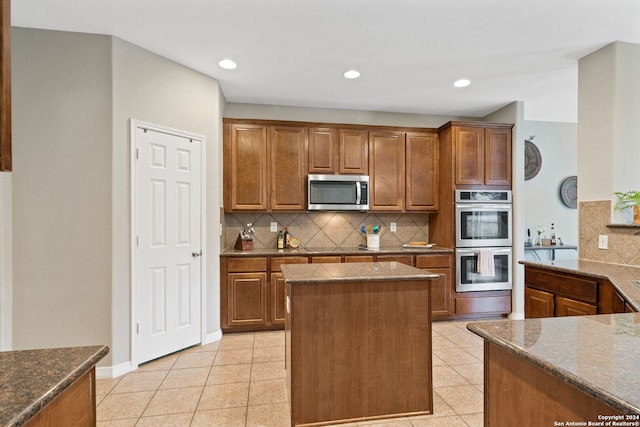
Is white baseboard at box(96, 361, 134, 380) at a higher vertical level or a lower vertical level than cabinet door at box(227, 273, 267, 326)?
lower

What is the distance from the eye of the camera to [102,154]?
2.56m

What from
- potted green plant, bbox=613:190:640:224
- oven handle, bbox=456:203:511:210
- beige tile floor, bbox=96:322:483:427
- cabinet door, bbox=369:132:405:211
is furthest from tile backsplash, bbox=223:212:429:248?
potted green plant, bbox=613:190:640:224

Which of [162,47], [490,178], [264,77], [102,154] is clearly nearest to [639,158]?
[490,178]

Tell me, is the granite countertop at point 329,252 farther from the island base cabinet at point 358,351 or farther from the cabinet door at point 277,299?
the island base cabinet at point 358,351

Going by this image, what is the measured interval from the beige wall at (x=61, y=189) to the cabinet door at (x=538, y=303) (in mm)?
3437

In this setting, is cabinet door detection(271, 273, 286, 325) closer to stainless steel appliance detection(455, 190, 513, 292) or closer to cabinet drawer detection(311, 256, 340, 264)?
cabinet drawer detection(311, 256, 340, 264)

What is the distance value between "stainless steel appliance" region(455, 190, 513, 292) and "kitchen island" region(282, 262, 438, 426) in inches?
86.6

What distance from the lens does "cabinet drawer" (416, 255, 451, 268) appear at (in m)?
3.91

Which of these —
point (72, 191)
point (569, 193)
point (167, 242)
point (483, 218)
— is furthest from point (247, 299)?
point (569, 193)

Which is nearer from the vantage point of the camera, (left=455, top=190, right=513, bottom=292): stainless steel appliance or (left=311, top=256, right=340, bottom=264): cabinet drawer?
(left=311, top=256, right=340, bottom=264): cabinet drawer

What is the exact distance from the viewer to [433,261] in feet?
12.9

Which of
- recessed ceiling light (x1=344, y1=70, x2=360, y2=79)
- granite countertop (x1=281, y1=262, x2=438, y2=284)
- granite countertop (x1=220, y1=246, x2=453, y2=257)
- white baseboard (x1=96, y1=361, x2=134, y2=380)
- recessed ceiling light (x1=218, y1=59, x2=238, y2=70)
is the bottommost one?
white baseboard (x1=96, y1=361, x2=134, y2=380)

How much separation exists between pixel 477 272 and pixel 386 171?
1697mm

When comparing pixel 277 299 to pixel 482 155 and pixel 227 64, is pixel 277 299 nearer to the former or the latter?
pixel 227 64
